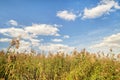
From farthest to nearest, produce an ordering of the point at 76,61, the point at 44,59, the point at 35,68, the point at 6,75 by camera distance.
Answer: the point at 44,59, the point at 76,61, the point at 35,68, the point at 6,75

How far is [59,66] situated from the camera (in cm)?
1283

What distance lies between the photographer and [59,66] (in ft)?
42.1

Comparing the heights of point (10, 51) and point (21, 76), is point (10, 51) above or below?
above

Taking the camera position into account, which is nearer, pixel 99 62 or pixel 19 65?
pixel 19 65

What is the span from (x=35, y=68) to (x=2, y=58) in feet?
8.67

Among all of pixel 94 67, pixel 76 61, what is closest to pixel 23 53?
pixel 76 61

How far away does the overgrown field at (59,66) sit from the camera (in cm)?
918

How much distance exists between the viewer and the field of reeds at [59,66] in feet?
30.1

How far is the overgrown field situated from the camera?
361 inches

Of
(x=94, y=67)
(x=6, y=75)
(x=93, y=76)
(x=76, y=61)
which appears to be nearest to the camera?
(x=6, y=75)

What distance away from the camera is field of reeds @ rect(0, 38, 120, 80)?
919 cm

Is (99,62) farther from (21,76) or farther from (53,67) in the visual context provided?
(21,76)

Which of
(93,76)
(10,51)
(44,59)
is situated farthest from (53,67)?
(10,51)

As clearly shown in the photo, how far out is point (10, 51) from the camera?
941cm
